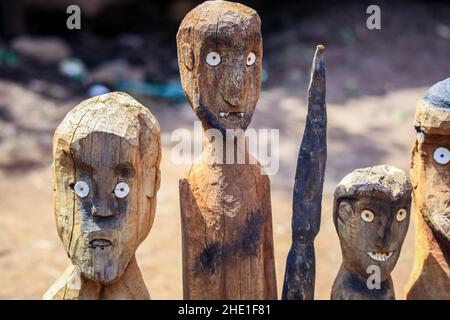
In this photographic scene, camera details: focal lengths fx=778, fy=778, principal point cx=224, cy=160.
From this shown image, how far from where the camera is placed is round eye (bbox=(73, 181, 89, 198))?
314 cm

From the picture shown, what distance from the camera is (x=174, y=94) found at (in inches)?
348

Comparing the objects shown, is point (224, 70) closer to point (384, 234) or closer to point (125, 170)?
point (125, 170)

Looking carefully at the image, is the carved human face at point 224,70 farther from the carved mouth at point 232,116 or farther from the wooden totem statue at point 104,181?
the wooden totem statue at point 104,181

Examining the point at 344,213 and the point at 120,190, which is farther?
the point at 344,213

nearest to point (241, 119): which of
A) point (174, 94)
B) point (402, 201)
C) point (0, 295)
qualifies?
point (402, 201)

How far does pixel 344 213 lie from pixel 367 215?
0.33 ft

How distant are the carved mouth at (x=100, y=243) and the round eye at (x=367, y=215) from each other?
3.58 feet

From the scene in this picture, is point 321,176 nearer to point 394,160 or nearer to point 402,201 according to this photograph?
point 402,201

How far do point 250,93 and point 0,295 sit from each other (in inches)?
101

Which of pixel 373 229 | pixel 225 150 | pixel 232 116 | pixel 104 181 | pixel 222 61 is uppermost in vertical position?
pixel 222 61

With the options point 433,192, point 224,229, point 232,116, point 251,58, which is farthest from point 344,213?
point 251,58

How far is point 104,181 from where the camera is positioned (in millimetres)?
3123

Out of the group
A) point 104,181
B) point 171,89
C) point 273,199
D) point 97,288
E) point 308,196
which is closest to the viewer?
point 104,181

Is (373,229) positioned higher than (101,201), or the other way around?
(101,201)
